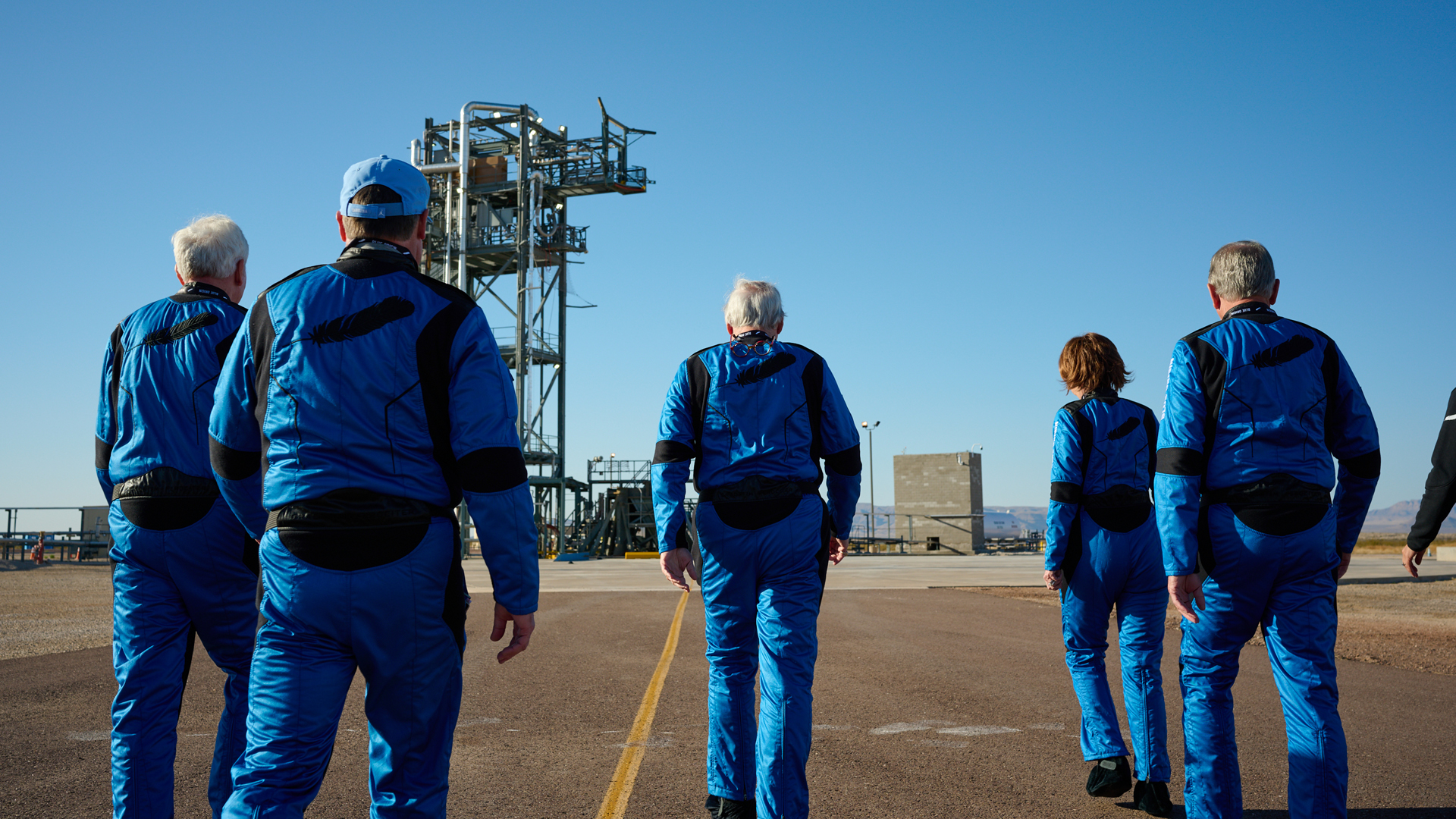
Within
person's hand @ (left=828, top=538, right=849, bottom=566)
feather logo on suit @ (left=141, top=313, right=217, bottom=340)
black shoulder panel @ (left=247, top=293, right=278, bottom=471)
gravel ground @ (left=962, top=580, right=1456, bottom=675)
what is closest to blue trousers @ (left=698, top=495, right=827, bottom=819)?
person's hand @ (left=828, top=538, right=849, bottom=566)

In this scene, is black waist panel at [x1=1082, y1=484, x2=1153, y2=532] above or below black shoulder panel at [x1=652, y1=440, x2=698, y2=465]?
below

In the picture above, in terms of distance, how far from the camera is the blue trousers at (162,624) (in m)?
3.27

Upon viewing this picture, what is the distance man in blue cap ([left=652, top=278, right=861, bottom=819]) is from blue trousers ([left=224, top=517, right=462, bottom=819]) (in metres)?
1.46

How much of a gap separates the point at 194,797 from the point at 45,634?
319 inches

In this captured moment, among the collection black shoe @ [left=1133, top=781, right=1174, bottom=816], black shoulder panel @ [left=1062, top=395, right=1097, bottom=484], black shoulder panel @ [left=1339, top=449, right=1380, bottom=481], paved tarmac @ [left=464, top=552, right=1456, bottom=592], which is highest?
black shoulder panel @ [left=1062, top=395, right=1097, bottom=484]

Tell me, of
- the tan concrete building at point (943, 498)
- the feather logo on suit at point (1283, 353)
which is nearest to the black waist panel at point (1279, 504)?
the feather logo on suit at point (1283, 353)

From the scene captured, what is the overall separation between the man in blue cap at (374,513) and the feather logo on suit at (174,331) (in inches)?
39.1

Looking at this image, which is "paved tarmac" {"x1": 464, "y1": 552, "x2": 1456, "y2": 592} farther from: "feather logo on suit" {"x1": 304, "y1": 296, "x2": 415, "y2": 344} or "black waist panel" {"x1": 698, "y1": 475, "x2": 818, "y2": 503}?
"feather logo on suit" {"x1": 304, "y1": 296, "x2": 415, "y2": 344}

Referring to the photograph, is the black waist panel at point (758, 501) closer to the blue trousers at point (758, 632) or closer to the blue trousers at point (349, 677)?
the blue trousers at point (758, 632)

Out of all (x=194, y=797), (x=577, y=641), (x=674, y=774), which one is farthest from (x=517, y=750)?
(x=577, y=641)

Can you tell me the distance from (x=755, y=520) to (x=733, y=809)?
3.71ft

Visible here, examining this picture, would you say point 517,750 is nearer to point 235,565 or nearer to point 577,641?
point 235,565

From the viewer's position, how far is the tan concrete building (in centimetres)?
5516

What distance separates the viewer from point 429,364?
100 inches
